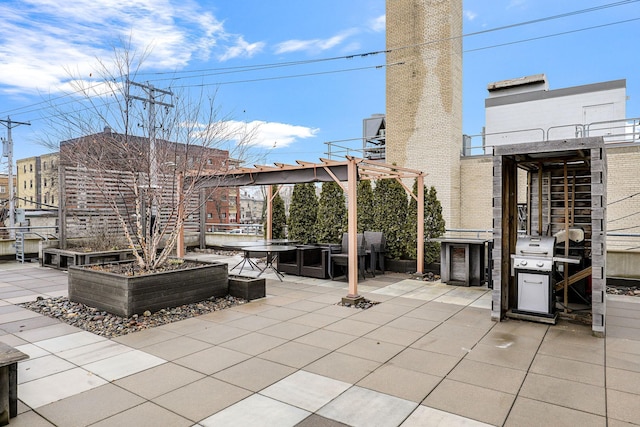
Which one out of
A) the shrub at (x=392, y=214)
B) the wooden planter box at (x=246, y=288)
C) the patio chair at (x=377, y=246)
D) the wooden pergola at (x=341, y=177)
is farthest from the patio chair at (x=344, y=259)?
the wooden planter box at (x=246, y=288)

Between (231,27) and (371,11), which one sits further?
(371,11)

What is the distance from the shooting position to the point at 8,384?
8.39 feet

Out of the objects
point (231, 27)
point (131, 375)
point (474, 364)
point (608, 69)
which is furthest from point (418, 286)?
point (608, 69)

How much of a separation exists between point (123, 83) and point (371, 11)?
10.9m

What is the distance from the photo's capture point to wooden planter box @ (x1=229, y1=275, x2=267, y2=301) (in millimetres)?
6105

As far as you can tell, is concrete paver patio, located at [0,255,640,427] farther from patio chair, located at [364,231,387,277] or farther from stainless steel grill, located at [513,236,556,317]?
patio chair, located at [364,231,387,277]

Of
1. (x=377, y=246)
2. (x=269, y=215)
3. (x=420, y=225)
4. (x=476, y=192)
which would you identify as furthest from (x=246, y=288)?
(x=476, y=192)

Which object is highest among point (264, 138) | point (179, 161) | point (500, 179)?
point (264, 138)

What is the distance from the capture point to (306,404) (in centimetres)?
279

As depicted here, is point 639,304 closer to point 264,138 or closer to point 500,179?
point 500,179

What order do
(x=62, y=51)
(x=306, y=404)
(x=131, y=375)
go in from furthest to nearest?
(x=62, y=51) < (x=131, y=375) < (x=306, y=404)

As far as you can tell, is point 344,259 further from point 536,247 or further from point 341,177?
point 536,247

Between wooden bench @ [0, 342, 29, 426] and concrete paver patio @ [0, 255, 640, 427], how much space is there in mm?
79

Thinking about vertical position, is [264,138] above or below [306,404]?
above
